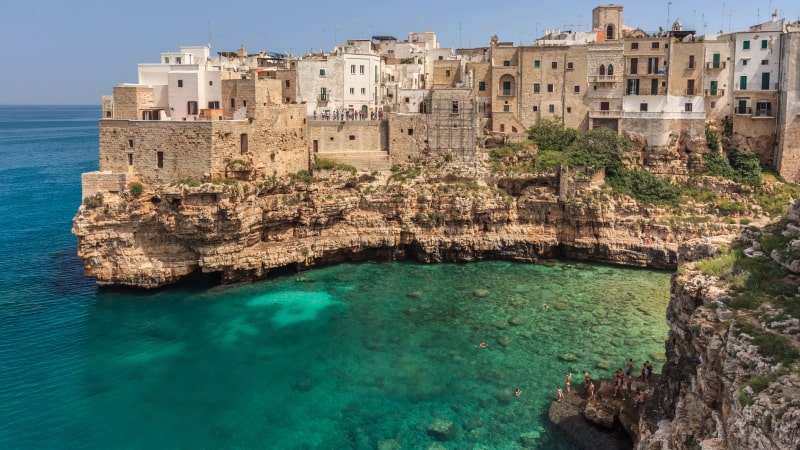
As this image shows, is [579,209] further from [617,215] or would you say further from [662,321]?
[662,321]

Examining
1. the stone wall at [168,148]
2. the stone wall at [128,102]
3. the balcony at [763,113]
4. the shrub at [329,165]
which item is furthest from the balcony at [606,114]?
the stone wall at [128,102]

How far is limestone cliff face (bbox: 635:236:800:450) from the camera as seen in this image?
8.94 metres

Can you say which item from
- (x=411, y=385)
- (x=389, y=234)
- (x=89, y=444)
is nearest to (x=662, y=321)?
(x=411, y=385)

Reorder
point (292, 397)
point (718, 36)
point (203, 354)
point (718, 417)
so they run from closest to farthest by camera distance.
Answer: point (718, 417) < point (292, 397) < point (203, 354) < point (718, 36)

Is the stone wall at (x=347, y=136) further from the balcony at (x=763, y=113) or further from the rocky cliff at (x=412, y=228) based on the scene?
the balcony at (x=763, y=113)

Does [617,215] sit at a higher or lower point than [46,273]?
higher

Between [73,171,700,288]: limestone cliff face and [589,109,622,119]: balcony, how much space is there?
20.7ft

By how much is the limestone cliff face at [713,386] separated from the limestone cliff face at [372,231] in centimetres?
1654

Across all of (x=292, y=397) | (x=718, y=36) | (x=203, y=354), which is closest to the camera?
(x=292, y=397)

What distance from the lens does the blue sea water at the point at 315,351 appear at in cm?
1809

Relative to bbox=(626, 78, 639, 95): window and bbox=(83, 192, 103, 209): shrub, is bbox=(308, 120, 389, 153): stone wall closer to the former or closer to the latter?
bbox=(83, 192, 103, 209): shrub

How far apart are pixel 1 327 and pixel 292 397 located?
13695 mm

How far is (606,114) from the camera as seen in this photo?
3691cm

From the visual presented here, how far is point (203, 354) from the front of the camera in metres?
22.8
